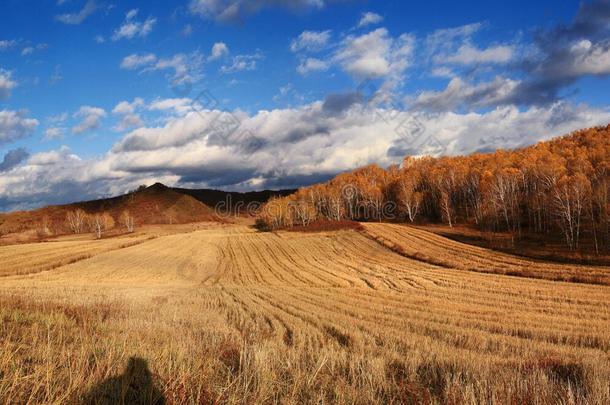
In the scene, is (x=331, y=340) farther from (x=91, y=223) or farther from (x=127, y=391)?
(x=91, y=223)

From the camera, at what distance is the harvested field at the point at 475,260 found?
112ft

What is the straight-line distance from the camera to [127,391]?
5426mm

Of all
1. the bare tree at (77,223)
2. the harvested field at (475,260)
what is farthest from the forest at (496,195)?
the bare tree at (77,223)

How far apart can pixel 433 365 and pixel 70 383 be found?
6.22 meters

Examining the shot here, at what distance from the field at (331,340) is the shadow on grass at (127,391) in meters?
0.03

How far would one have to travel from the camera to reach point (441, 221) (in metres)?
107

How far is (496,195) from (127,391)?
92887 millimetres

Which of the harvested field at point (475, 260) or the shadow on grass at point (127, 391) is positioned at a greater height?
the shadow on grass at point (127, 391)

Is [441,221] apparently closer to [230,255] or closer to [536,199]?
[536,199]

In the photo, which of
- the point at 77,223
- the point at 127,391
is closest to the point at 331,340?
the point at 127,391

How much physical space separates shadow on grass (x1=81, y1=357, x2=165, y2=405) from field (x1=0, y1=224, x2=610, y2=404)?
26 mm

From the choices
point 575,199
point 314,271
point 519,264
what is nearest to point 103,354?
point 314,271

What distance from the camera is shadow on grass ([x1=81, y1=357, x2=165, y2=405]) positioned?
510 centimetres

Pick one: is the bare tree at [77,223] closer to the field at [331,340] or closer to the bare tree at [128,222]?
the bare tree at [128,222]
